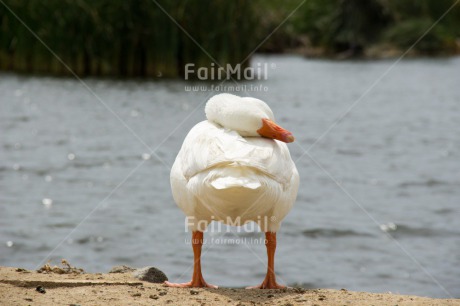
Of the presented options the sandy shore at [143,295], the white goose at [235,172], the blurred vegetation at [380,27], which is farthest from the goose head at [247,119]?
the blurred vegetation at [380,27]

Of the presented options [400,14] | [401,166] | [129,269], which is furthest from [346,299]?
[400,14]

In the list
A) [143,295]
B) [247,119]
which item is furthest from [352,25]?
[143,295]

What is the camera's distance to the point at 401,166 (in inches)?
781

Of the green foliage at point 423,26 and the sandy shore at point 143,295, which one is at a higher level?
the green foliage at point 423,26

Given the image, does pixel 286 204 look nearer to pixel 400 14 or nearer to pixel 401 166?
pixel 401 166

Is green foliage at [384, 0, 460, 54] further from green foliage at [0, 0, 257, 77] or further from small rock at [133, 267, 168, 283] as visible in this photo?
small rock at [133, 267, 168, 283]

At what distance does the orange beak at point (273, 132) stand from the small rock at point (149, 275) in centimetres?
167

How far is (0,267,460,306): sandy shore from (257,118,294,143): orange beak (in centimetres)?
128

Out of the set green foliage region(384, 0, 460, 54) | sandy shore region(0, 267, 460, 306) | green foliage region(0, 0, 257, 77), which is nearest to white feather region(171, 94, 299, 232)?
sandy shore region(0, 267, 460, 306)

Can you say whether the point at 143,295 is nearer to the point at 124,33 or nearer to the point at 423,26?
the point at 124,33

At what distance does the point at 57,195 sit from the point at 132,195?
142 cm

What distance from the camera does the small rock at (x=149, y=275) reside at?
692 cm

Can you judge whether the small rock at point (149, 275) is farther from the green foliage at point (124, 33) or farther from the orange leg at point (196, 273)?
the green foliage at point (124, 33)

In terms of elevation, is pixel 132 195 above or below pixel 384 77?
below
